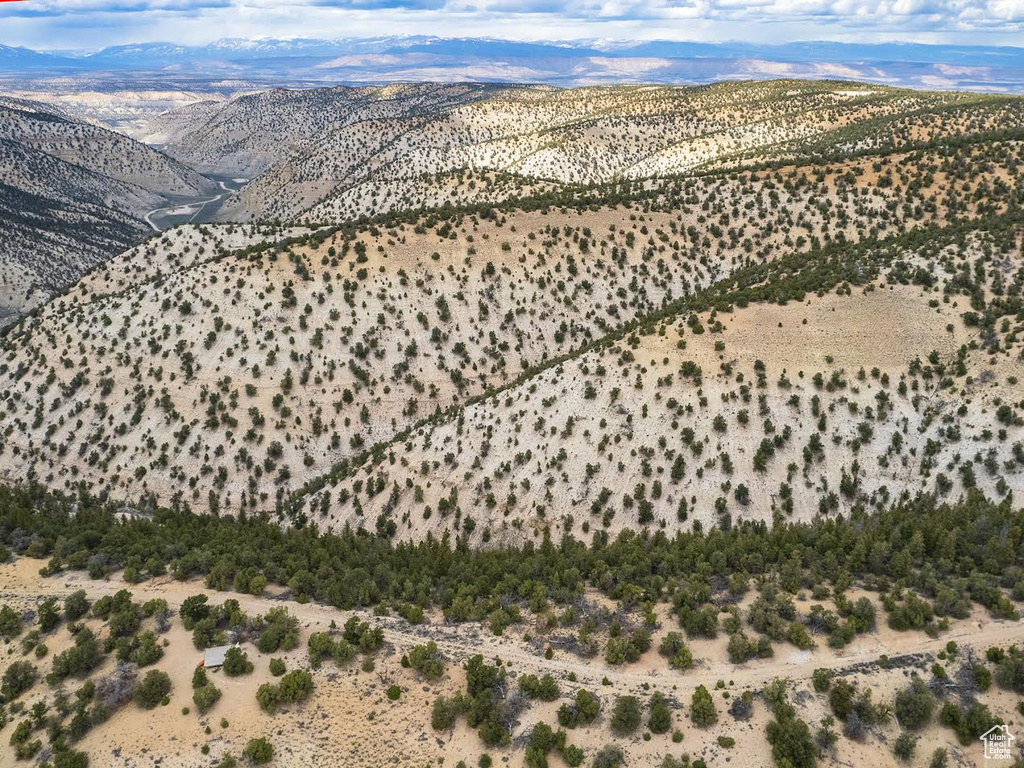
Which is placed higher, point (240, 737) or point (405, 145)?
point (405, 145)

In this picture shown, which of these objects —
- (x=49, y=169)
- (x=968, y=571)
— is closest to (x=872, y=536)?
(x=968, y=571)

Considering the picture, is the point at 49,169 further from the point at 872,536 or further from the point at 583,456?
the point at 872,536

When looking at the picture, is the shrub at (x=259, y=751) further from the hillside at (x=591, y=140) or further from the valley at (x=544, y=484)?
the hillside at (x=591, y=140)

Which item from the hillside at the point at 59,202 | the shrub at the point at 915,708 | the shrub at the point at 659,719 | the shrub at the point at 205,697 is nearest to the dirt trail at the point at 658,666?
the shrub at the point at 659,719

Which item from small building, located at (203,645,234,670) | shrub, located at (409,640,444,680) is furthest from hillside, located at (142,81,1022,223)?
small building, located at (203,645,234,670)

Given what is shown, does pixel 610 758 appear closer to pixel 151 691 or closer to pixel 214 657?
pixel 214 657

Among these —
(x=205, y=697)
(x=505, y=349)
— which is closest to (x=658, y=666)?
(x=205, y=697)
